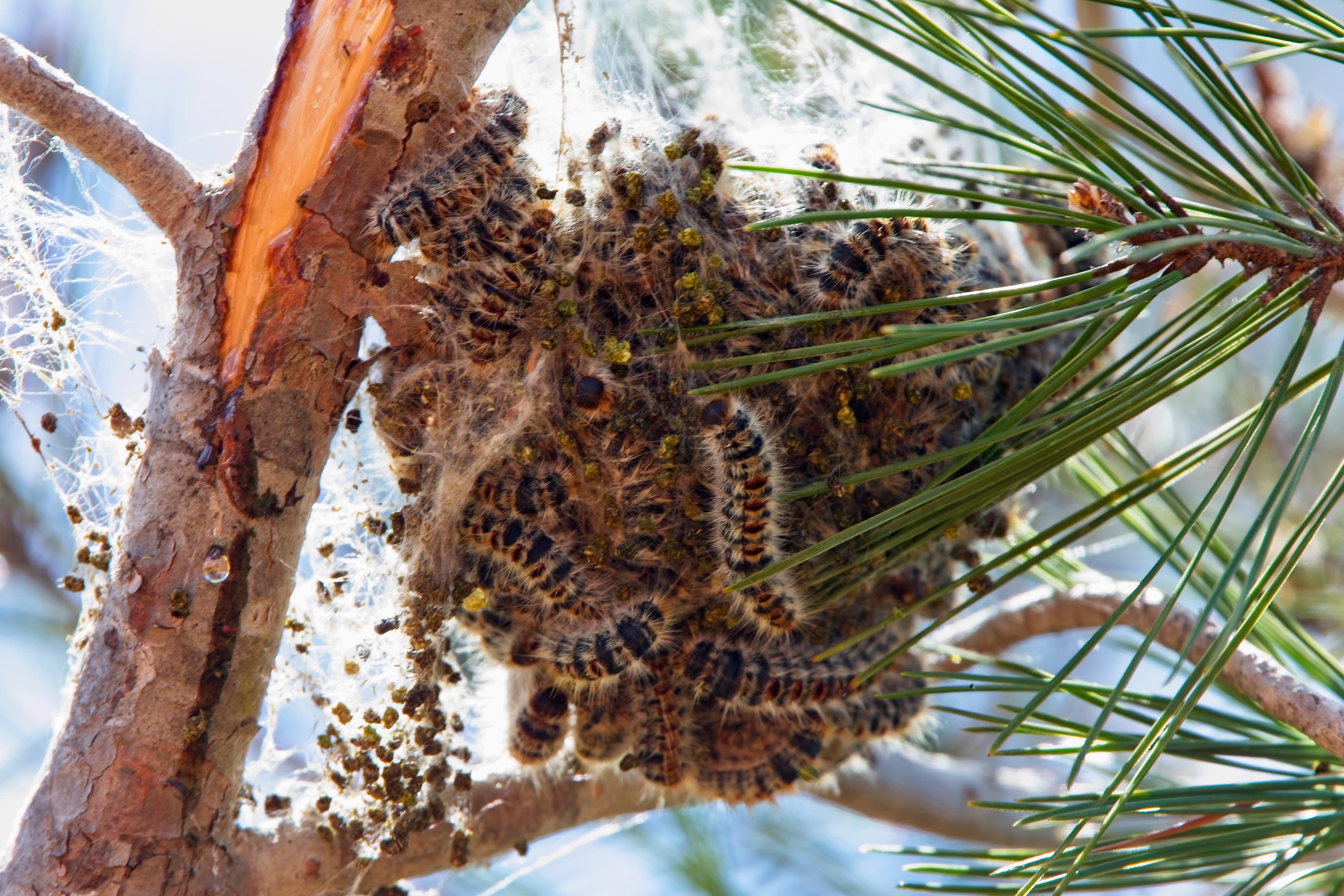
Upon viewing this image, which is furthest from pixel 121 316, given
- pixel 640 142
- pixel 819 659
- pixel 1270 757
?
pixel 1270 757

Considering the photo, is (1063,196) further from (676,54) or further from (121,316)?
(121,316)

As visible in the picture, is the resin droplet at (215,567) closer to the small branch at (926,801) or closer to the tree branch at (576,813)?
the tree branch at (576,813)

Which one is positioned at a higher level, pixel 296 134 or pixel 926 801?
pixel 296 134

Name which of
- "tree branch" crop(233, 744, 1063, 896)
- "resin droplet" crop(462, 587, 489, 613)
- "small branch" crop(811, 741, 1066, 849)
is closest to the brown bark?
"tree branch" crop(233, 744, 1063, 896)

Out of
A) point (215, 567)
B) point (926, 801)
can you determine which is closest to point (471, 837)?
point (215, 567)

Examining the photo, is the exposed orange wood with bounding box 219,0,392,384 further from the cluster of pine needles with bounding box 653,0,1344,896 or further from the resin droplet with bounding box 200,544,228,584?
the cluster of pine needles with bounding box 653,0,1344,896

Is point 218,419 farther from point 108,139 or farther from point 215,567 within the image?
point 108,139
